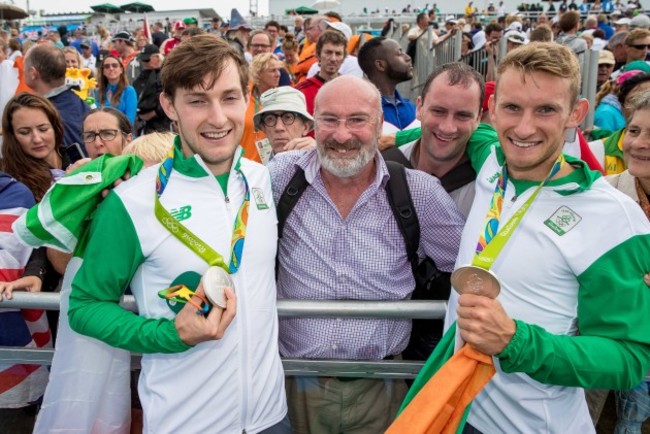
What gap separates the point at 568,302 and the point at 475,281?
0.47 m

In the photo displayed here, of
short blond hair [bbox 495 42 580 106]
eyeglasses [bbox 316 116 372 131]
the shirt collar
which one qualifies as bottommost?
the shirt collar

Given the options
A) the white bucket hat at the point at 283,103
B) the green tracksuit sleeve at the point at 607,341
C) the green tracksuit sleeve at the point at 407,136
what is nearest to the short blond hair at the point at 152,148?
the white bucket hat at the point at 283,103

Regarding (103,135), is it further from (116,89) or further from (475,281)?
(116,89)

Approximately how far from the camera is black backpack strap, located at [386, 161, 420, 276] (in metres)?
2.40

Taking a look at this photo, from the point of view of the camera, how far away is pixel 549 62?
190 cm

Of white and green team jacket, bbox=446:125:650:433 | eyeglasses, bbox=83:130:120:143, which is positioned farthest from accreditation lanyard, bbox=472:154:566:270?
eyeglasses, bbox=83:130:120:143

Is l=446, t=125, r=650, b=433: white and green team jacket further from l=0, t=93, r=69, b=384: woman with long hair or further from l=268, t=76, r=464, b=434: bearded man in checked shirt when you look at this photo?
l=0, t=93, r=69, b=384: woman with long hair

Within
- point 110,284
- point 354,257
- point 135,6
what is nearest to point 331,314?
point 354,257

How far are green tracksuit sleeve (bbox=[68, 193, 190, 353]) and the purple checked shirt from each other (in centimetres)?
73

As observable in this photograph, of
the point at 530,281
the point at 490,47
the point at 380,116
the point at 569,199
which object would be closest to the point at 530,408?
the point at 530,281

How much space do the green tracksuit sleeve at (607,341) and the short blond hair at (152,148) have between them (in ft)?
6.41

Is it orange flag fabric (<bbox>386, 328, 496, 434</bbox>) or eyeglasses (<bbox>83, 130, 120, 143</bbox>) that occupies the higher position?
eyeglasses (<bbox>83, 130, 120, 143</bbox>)

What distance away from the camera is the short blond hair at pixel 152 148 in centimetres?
275

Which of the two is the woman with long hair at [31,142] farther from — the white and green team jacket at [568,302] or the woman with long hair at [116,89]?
the woman with long hair at [116,89]
